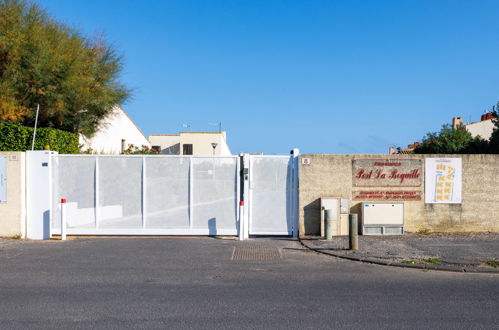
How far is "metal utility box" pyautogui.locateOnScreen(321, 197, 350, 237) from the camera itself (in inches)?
485

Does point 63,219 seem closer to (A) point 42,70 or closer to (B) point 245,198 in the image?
(B) point 245,198

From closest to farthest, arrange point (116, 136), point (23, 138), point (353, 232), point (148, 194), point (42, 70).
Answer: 1. point (353, 232)
2. point (148, 194)
3. point (23, 138)
4. point (42, 70)
5. point (116, 136)

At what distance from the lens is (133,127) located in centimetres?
3512

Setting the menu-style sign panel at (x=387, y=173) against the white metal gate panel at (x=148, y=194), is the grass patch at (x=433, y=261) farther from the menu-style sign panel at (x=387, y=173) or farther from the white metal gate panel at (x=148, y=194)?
the white metal gate panel at (x=148, y=194)

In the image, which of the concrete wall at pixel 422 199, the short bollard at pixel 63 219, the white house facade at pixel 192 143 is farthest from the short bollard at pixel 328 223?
the white house facade at pixel 192 143

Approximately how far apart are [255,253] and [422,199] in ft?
18.5

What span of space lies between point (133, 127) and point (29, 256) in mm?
25980

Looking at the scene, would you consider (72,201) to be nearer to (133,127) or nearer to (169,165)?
(169,165)

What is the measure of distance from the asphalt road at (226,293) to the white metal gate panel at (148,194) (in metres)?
2.30

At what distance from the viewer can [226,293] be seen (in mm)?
7023

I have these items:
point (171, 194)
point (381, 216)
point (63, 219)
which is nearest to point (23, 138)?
point (63, 219)

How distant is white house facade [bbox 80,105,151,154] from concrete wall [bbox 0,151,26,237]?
1063 centimetres

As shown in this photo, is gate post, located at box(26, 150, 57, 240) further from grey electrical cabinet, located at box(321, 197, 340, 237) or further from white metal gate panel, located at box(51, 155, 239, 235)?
grey electrical cabinet, located at box(321, 197, 340, 237)

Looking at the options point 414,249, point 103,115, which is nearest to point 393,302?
point 414,249
